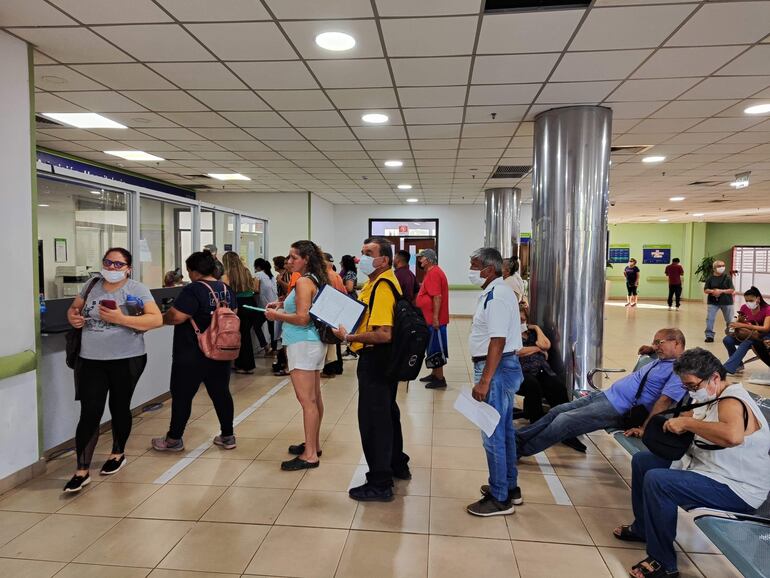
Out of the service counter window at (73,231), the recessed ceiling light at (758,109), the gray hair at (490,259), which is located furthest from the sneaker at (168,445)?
the recessed ceiling light at (758,109)

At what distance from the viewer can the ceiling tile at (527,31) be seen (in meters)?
3.08

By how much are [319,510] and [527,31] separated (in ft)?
11.1

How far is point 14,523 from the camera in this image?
9.05 ft

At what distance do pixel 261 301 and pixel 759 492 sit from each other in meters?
→ 5.87

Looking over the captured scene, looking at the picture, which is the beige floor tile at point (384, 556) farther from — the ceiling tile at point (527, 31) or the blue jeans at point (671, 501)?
the ceiling tile at point (527, 31)

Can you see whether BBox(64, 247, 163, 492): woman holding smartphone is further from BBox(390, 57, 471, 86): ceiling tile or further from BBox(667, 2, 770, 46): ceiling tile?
BBox(667, 2, 770, 46): ceiling tile

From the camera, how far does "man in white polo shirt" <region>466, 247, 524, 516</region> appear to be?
2736mm

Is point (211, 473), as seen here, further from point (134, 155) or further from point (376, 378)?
point (134, 155)

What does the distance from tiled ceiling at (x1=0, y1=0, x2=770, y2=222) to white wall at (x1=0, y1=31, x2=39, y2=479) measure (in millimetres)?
415

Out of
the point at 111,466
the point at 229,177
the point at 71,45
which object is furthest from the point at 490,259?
the point at 229,177

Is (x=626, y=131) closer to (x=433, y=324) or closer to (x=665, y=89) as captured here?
(x=665, y=89)

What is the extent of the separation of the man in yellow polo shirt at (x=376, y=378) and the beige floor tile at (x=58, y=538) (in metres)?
1.45

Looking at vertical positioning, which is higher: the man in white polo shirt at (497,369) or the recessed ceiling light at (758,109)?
the recessed ceiling light at (758,109)

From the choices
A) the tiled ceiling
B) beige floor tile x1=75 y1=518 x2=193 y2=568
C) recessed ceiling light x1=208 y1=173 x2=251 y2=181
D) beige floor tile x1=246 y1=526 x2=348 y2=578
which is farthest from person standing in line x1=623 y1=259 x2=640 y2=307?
beige floor tile x1=75 y1=518 x2=193 y2=568
